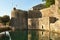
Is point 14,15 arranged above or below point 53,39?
above

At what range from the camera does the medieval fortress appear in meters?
39.1

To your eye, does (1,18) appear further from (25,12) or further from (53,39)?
(53,39)

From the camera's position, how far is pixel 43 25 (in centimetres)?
3966

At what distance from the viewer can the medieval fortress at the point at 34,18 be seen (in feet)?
128

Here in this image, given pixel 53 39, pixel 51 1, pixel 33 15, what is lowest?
pixel 53 39

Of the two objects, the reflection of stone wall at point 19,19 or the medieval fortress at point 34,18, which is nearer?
the medieval fortress at point 34,18

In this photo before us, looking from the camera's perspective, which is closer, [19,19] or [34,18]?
[34,18]

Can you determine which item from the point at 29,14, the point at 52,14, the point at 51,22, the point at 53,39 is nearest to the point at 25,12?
the point at 29,14

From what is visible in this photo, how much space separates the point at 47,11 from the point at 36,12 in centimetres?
425

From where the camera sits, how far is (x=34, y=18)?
44094mm

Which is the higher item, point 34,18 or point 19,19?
point 34,18

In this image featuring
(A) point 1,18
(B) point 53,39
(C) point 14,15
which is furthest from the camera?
(A) point 1,18

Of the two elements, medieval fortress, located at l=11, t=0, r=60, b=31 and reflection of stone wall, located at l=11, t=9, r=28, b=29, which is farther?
reflection of stone wall, located at l=11, t=9, r=28, b=29

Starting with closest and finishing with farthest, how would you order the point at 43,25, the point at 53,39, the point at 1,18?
the point at 53,39 < the point at 43,25 < the point at 1,18
